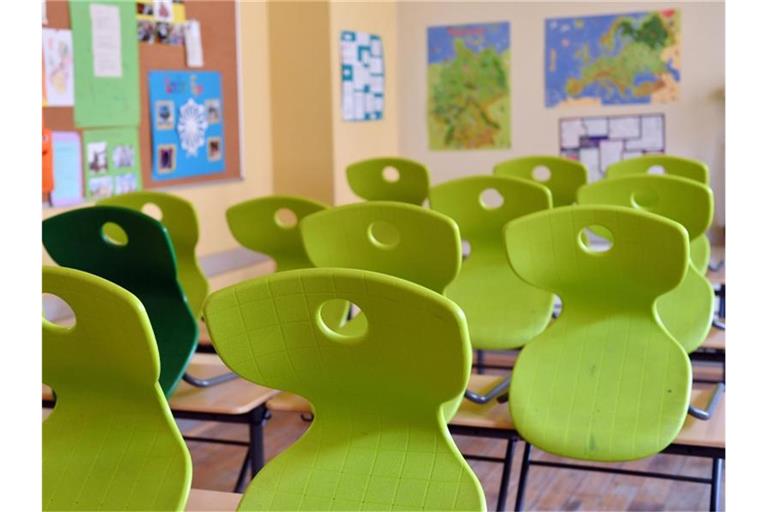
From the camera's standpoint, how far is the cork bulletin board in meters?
4.75

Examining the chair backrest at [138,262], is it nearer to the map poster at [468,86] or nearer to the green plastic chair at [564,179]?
the green plastic chair at [564,179]

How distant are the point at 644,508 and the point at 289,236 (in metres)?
1.63

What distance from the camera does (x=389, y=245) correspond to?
3.01 metres

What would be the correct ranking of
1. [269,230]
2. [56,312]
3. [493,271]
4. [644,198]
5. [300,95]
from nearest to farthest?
[644,198] < [269,230] < [493,271] < [56,312] < [300,95]

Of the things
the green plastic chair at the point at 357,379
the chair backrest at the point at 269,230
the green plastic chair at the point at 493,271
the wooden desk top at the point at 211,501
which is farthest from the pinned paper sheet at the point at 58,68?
the green plastic chair at the point at 357,379

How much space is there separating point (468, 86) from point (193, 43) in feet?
7.89

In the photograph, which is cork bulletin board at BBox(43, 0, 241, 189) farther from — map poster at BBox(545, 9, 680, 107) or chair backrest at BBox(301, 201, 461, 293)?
map poster at BBox(545, 9, 680, 107)

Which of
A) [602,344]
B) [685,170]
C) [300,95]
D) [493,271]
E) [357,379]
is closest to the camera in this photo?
[357,379]

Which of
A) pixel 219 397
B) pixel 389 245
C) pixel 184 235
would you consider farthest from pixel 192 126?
pixel 389 245

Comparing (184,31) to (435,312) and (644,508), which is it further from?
(435,312)

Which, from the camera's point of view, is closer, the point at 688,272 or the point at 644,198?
the point at 688,272

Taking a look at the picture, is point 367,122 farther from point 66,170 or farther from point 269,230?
point 269,230

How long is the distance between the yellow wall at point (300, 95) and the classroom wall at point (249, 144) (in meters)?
0.07
